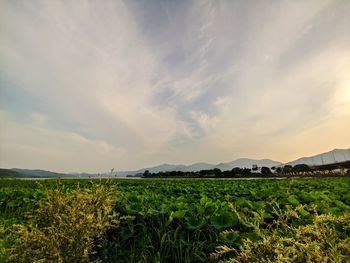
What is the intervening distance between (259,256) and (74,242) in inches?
105

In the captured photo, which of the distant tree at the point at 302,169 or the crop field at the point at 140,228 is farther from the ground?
the distant tree at the point at 302,169

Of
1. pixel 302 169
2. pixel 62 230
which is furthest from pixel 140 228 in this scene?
pixel 302 169

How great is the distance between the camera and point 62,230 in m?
3.68

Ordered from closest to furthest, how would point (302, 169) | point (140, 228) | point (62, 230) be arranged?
point (62, 230)
point (140, 228)
point (302, 169)

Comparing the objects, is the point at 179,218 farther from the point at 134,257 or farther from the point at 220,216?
the point at 134,257

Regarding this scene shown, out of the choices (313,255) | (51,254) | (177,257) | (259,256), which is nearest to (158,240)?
(177,257)

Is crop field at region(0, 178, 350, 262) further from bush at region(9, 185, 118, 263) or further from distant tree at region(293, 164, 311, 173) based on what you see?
distant tree at region(293, 164, 311, 173)

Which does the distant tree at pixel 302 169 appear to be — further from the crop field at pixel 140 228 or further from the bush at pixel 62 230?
the bush at pixel 62 230

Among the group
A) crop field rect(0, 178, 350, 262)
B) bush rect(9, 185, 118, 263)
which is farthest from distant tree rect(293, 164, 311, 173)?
bush rect(9, 185, 118, 263)

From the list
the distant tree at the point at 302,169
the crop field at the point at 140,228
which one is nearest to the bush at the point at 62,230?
the crop field at the point at 140,228

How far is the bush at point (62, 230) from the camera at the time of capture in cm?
346

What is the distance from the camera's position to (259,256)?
6.89 feet

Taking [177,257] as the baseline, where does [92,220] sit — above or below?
above

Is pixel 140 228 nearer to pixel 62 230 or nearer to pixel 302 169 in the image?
pixel 62 230
